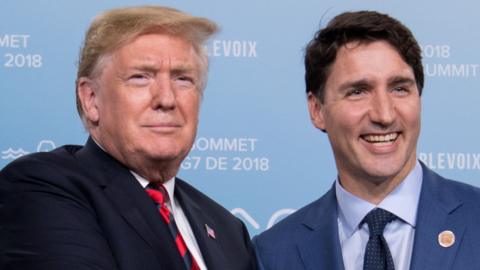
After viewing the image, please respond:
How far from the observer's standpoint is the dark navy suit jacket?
4047 millimetres

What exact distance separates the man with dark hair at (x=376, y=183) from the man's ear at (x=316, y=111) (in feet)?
0.22

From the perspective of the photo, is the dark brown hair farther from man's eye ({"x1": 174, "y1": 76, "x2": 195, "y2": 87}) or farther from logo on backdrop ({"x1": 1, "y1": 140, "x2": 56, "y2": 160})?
logo on backdrop ({"x1": 1, "y1": 140, "x2": 56, "y2": 160})

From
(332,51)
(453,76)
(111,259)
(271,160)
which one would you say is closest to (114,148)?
(111,259)

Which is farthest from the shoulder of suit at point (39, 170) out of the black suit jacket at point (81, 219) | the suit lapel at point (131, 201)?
the suit lapel at point (131, 201)

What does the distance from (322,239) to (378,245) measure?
0.30 meters

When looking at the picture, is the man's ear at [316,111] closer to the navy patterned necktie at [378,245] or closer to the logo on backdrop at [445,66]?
the navy patterned necktie at [378,245]

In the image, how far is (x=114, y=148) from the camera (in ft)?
14.1

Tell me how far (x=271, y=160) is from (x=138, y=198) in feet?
5.58

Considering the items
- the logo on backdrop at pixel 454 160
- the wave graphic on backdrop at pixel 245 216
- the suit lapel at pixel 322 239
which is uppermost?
the logo on backdrop at pixel 454 160

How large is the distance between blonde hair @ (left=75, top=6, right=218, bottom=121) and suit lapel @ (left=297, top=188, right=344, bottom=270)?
0.89 metres

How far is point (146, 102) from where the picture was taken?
4.24 meters

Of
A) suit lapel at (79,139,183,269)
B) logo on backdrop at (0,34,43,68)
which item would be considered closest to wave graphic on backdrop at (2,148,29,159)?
logo on backdrop at (0,34,43,68)

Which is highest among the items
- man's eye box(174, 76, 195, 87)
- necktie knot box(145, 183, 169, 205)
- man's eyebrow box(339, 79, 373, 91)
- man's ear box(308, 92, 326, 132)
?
man's eye box(174, 76, 195, 87)

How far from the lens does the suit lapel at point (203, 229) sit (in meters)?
4.33
